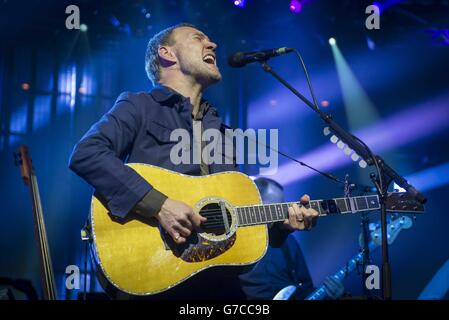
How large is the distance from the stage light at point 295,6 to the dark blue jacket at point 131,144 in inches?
130

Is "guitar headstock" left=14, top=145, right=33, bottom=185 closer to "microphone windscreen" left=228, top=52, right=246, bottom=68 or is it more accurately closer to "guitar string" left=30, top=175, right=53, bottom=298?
"guitar string" left=30, top=175, right=53, bottom=298

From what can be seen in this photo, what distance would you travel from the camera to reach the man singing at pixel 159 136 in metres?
2.67

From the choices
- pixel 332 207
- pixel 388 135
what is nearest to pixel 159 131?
pixel 332 207

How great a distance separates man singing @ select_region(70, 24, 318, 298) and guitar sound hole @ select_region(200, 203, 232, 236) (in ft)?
0.36

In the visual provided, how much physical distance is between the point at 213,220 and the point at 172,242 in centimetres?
28

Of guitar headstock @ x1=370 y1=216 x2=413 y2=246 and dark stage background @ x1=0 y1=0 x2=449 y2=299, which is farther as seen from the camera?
dark stage background @ x1=0 y1=0 x2=449 y2=299

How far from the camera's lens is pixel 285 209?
10.5 feet

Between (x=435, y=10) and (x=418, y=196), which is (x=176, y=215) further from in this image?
(x=435, y=10)

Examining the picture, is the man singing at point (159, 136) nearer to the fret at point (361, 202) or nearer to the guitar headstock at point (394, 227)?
the fret at point (361, 202)

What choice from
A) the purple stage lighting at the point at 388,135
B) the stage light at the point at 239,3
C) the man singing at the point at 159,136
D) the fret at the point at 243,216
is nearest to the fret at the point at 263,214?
the fret at the point at 243,216

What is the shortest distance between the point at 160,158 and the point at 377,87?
5.29m

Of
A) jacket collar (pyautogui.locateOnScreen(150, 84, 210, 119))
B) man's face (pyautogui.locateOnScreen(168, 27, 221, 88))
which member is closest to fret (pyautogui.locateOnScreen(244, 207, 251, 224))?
jacket collar (pyautogui.locateOnScreen(150, 84, 210, 119))

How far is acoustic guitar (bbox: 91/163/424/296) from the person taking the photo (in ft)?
8.47

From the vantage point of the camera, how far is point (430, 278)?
7.11 metres
